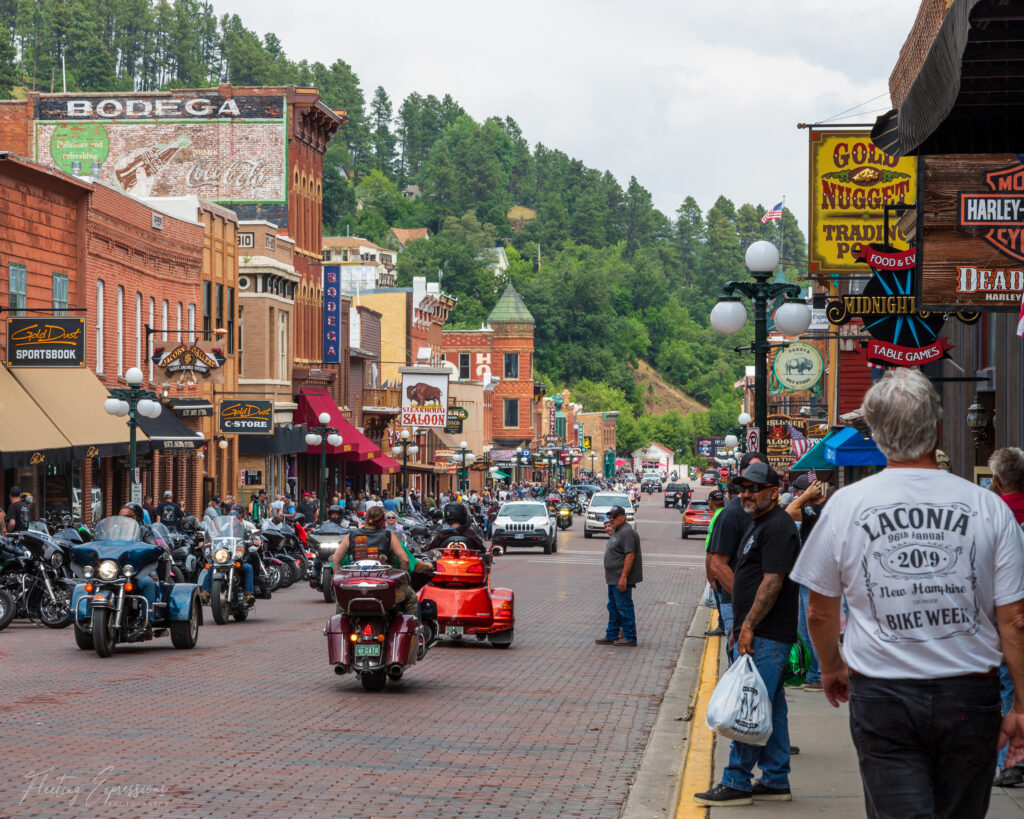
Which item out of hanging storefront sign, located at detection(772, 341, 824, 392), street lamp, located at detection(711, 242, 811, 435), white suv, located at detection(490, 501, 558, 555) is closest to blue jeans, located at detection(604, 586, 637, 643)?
street lamp, located at detection(711, 242, 811, 435)

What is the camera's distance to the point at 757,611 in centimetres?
862

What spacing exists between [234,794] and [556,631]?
471 inches

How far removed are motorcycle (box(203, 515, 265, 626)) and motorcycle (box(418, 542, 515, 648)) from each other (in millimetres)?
3418

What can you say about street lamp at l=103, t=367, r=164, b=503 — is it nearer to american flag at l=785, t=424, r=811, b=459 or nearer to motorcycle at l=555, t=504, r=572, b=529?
american flag at l=785, t=424, r=811, b=459

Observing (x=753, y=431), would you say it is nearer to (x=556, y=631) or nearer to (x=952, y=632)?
(x=556, y=631)

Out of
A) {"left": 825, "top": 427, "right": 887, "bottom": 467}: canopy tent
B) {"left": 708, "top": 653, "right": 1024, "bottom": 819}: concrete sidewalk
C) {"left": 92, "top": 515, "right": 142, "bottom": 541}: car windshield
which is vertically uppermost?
{"left": 825, "top": 427, "right": 887, "bottom": 467}: canopy tent

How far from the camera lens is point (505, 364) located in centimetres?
11488

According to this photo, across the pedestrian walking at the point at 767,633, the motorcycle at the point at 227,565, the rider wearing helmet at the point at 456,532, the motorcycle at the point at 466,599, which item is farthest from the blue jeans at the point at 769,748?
the motorcycle at the point at 227,565

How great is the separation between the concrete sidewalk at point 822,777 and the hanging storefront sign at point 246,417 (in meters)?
32.7

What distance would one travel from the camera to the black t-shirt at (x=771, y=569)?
8.73 meters

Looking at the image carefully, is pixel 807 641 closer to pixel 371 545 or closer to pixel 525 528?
pixel 371 545

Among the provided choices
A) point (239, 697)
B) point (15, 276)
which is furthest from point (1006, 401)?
point (15, 276)

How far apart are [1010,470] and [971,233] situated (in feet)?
7.98

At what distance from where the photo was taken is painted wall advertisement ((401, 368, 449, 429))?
210 feet
